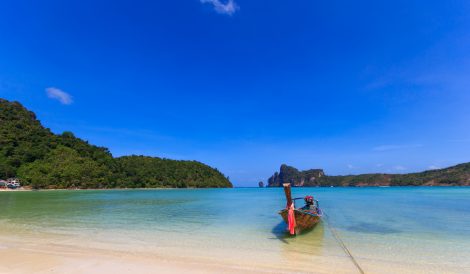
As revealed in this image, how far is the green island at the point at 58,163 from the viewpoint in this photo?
80750 mm

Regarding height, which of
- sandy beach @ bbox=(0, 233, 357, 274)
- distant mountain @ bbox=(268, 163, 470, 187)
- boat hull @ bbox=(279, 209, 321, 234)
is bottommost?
sandy beach @ bbox=(0, 233, 357, 274)

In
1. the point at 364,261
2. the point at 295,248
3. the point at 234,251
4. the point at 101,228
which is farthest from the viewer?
the point at 101,228

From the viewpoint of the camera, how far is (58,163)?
86.7 metres

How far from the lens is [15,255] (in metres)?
7.94

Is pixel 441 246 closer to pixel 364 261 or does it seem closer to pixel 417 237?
pixel 417 237

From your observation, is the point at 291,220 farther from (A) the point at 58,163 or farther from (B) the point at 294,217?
(A) the point at 58,163

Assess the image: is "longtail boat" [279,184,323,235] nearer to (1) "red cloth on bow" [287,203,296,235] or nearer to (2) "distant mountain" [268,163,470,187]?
(1) "red cloth on bow" [287,203,296,235]

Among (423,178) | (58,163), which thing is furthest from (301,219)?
(423,178)

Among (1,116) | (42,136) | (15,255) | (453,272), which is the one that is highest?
(1,116)

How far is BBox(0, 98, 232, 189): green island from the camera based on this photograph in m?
80.8

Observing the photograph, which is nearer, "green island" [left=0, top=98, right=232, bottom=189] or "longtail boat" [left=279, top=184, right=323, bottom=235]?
"longtail boat" [left=279, top=184, right=323, bottom=235]

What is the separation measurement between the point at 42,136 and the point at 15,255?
106867 mm

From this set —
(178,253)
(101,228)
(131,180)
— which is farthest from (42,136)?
(178,253)

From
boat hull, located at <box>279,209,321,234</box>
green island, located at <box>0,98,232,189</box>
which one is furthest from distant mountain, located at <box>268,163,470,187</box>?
boat hull, located at <box>279,209,321,234</box>
